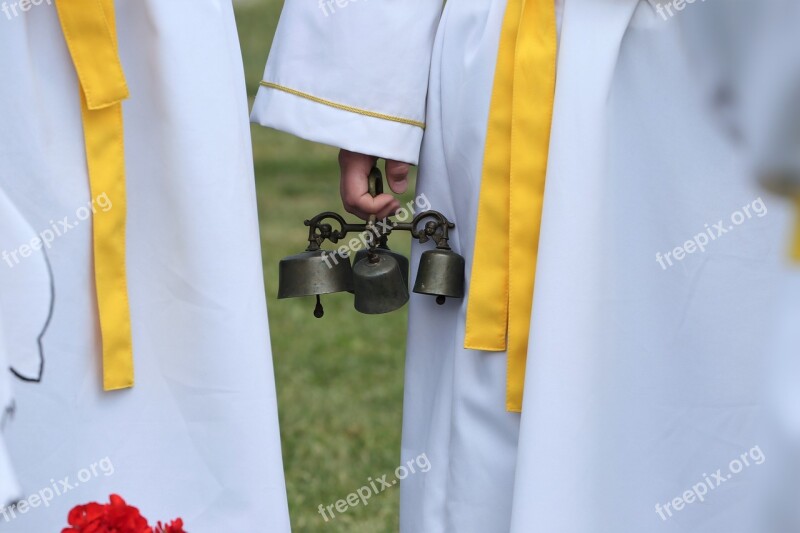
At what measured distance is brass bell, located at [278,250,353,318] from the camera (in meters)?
2.29

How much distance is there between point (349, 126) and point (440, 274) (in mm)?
295

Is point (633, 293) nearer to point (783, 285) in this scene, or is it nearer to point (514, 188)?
point (514, 188)

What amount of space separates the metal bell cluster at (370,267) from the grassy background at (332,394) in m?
1.28

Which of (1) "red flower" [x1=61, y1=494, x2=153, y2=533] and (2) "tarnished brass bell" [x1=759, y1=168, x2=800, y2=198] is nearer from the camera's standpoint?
(2) "tarnished brass bell" [x1=759, y1=168, x2=800, y2=198]

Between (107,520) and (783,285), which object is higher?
(783,285)

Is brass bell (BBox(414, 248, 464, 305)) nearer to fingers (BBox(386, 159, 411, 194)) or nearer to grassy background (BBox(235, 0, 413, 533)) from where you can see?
fingers (BBox(386, 159, 411, 194))

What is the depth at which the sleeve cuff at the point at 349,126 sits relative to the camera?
2195mm

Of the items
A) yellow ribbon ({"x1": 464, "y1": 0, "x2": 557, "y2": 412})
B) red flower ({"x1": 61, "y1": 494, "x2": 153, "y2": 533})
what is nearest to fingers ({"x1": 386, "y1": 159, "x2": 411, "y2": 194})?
yellow ribbon ({"x1": 464, "y1": 0, "x2": 557, "y2": 412})

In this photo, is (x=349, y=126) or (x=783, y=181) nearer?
(x=783, y=181)

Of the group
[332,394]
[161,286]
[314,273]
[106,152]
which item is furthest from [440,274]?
[332,394]

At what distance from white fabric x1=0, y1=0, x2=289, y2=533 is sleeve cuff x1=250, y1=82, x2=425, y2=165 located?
0.31 feet

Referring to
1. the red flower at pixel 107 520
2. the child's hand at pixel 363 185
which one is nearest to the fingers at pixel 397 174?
the child's hand at pixel 363 185

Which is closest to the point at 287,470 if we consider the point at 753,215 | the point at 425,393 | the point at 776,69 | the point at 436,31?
the point at 425,393

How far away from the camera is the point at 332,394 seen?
4.66m
